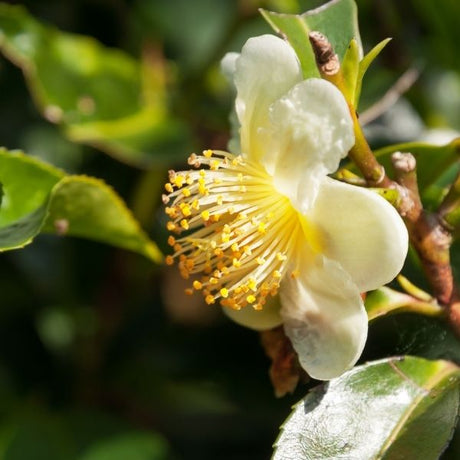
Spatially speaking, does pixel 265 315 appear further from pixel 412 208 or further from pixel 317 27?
pixel 317 27

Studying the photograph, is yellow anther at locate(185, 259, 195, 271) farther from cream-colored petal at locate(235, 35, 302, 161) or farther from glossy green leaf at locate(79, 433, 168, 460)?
glossy green leaf at locate(79, 433, 168, 460)

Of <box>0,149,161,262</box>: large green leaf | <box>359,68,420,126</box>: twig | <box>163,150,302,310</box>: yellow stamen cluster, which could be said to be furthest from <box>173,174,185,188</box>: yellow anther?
<box>359,68,420,126</box>: twig

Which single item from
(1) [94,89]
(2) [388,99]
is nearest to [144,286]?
(1) [94,89]

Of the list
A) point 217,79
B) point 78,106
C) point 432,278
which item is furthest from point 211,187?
point 217,79

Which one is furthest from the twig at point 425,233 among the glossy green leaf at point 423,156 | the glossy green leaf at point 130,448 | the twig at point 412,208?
the glossy green leaf at point 130,448

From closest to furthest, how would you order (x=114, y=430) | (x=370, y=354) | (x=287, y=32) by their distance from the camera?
(x=287, y=32), (x=370, y=354), (x=114, y=430)

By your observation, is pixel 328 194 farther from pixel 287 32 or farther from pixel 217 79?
pixel 217 79

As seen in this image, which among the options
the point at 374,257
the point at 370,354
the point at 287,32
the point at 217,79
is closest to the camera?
the point at 374,257
